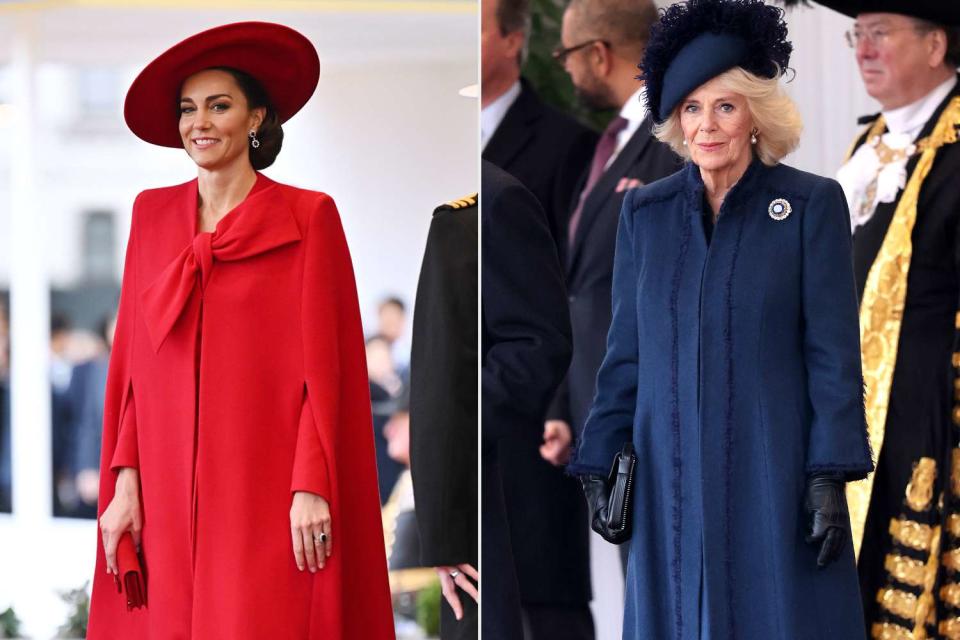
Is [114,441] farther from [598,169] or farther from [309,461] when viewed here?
[598,169]

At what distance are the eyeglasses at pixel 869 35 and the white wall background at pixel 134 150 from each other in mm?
1072

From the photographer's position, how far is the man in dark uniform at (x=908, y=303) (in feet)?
12.1

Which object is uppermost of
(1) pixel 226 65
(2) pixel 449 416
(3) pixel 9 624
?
(1) pixel 226 65

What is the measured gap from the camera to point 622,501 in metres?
3.18

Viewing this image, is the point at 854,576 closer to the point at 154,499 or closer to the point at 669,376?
the point at 669,376

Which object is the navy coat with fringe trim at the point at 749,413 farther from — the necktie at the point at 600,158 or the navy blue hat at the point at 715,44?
the necktie at the point at 600,158

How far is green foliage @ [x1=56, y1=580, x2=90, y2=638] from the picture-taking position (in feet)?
13.1

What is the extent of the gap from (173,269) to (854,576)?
1.93 meters

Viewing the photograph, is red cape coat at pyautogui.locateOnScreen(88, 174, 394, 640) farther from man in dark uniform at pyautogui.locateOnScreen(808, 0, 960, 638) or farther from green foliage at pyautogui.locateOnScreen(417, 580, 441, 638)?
man in dark uniform at pyautogui.locateOnScreen(808, 0, 960, 638)

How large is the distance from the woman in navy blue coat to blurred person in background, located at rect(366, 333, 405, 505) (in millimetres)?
845

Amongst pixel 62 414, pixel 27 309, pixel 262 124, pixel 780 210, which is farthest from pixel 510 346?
pixel 27 309

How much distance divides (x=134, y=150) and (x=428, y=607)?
1.56m

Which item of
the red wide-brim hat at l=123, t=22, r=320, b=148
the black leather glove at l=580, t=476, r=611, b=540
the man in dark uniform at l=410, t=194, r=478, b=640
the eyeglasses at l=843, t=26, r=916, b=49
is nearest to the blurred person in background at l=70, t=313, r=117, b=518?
the red wide-brim hat at l=123, t=22, r=320, b=148

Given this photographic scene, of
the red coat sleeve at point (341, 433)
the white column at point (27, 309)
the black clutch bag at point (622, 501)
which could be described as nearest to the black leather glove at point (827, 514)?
the black clutch bag at point (622, 501)
